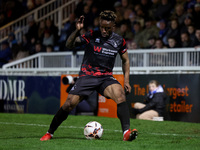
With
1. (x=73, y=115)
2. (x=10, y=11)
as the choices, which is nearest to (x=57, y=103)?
(x=73, y=115)

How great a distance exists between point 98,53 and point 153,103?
5.18 meters

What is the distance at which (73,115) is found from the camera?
13.8 meters

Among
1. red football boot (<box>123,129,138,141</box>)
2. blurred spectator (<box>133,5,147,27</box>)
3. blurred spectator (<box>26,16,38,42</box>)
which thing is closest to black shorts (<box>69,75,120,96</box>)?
red football boot (<box>123,129,138,141</box>)

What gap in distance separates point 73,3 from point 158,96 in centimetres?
873

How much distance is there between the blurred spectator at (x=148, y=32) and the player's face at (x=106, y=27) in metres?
7.16

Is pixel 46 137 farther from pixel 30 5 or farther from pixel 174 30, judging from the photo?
pixel 30 5

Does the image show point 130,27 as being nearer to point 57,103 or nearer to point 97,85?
point 57,103

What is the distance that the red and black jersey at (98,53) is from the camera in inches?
286

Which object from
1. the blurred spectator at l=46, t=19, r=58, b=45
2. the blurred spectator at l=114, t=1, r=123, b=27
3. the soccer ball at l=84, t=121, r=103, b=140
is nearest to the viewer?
the soccer ball at l=84, t=121, r=103, b=140

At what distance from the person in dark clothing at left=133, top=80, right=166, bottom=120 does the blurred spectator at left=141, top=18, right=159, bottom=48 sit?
8.38 ft

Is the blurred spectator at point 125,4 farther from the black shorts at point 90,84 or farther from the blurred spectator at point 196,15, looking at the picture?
the black shorts at point 90,84

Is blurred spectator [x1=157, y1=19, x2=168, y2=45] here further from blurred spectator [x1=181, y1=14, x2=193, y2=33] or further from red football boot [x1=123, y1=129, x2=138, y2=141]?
red football boot [x1=123, y1=129, x2=138, y2=141]

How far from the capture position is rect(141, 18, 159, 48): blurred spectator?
1449 cm

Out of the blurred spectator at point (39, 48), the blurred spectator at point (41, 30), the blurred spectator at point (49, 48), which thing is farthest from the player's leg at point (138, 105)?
the blurred spectator at point (41, 30)
